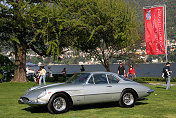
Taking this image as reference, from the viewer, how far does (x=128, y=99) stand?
11578 mm

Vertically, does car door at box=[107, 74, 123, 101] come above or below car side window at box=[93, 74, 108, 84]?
below

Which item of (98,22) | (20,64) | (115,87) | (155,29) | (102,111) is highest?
(98,22)

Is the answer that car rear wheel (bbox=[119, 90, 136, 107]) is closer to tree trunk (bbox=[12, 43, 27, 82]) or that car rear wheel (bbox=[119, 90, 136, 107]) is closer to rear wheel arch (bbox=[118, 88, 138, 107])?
rear wheel arch (bbox=[118, 88, 138, 107])

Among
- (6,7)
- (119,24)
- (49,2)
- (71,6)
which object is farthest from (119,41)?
(6,7)

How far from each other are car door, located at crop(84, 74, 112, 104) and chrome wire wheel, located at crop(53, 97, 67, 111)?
83cm

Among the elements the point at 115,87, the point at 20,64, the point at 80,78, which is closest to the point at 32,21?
the point at 20,64

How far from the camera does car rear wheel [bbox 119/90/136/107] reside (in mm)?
11391

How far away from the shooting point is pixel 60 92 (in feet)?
33.7

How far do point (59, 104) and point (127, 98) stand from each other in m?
2.76

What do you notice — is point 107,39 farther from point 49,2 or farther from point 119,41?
point 49,2

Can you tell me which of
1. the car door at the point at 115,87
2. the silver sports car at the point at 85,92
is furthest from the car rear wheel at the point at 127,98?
the car door at the point at 115,87

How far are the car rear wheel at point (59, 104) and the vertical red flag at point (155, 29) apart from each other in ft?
63.1

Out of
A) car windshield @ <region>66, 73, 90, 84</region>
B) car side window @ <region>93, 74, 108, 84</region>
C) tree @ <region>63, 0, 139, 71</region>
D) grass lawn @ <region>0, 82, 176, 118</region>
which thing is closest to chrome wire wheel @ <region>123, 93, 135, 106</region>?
grass lawn @ <region>0, 82, 176, 118</region>

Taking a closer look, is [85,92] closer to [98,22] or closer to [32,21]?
[32,21]
